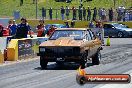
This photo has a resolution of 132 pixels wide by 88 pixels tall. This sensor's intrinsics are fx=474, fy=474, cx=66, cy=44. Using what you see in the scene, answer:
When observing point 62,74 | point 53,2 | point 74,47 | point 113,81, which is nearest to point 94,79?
point 113,81

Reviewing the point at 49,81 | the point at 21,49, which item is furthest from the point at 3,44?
the point at 49,81

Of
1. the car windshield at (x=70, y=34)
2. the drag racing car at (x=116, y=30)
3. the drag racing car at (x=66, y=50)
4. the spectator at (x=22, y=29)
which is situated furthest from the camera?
the drag racing car at (x=116, y=30)

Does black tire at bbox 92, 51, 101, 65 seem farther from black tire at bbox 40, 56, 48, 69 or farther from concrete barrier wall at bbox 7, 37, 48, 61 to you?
concrete barrier wall at bbox 7, 37, 48, 61

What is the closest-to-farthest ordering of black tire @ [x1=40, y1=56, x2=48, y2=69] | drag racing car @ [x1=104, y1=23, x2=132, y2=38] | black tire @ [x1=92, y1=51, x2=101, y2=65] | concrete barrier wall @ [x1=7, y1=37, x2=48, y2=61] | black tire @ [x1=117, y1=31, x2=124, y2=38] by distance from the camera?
black tire @ [x1=40, y1=56, x2=48, y2=69]
black tire @ [x1=92, y1=51, x2=101, y2=65]
concrete barrier wall @ [x1=7, y1=37, x2=48, y2=61]
drag racing car @ [x1=104, y1=23, x2=132, y2=38]
black tire @ [x1=117, y1=31, x2=124, y2=38]

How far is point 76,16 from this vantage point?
1939 inches

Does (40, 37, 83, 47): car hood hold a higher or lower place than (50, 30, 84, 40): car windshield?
lower

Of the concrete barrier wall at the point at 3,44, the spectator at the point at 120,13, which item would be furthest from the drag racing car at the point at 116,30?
the concrete barrier wall at the point at 3,44

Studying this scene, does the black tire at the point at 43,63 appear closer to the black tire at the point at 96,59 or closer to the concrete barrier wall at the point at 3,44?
the black tire at the point at 96,59

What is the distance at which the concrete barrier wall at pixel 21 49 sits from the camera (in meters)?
21.6

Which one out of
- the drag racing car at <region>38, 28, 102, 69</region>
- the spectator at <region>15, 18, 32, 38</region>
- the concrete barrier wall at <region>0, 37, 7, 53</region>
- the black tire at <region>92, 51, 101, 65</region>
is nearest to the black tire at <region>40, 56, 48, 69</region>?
the drag racing car at <region>38, 28, 102, 69</region>

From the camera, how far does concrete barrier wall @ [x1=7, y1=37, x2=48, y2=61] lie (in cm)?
2164

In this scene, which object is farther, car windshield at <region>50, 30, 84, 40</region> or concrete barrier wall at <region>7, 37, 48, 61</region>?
concrete barrier wall at <region>7, 37, 48, 61</region>

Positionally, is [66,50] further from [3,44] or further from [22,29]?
[22,29]

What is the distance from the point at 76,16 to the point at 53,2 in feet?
50.5
